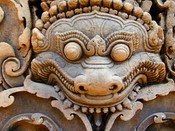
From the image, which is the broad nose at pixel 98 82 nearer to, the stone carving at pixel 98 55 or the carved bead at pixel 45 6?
the stone carving at pixel 98 55

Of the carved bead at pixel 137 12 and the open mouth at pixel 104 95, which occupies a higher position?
the carved bead at pixel 137 12

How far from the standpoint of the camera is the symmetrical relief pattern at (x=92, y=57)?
130 cm

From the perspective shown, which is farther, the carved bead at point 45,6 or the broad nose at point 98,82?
the carved bead at point 45,6

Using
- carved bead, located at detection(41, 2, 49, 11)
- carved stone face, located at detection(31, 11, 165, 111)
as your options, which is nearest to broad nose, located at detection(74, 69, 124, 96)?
carved stone face, located at detection(31, 11, 165, 111)

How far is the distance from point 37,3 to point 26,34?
Result: 4.9 inches

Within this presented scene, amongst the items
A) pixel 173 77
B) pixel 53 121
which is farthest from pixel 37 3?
pixel 173 77

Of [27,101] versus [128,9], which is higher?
[128,9]

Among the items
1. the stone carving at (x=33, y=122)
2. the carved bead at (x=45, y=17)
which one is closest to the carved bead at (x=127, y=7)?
the carved bead at (x=45, y=17)

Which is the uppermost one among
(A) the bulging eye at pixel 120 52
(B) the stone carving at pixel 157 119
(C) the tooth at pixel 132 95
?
(A) the bulging eye at pixel 120 52

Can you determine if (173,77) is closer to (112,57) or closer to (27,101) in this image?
(112,57)

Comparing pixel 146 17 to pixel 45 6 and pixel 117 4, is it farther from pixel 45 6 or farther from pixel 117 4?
pixel 45 6

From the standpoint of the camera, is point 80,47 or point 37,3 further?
point 37,3

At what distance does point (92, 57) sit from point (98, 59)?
0.06 ft

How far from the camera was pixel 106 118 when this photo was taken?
4.44ft
